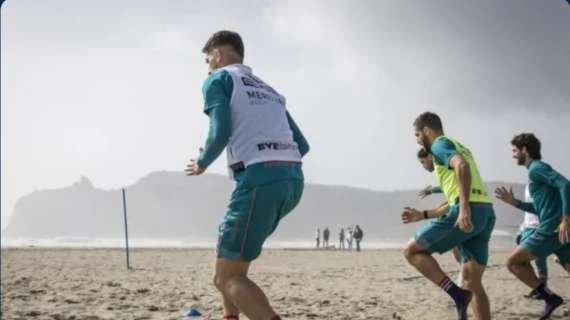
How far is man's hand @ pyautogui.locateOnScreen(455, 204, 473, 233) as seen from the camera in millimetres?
3959

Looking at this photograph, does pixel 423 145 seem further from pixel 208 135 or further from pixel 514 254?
pixel 208 135

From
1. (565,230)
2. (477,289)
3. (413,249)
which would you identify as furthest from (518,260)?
(413,249)

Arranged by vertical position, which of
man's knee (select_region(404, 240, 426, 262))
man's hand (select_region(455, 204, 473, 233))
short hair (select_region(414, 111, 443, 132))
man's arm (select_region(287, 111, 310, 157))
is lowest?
man's knee (select_region(404, 240, 426, 262))

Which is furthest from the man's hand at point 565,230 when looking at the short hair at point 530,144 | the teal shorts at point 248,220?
the teal shorts at point 248,220

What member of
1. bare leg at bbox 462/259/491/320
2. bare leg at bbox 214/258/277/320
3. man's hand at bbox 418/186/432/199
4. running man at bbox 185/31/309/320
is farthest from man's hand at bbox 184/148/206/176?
man's hand at bbox 418/186/432/199

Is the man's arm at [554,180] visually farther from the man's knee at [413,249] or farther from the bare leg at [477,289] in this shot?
the man's knee at [413,249]

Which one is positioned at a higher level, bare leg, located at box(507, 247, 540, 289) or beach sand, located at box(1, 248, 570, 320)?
bare leg, located at box(507, 247, 540, 289)

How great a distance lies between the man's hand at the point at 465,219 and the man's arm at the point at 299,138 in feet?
4.03

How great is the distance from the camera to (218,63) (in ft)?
11.1

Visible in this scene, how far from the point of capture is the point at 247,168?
9.96ft

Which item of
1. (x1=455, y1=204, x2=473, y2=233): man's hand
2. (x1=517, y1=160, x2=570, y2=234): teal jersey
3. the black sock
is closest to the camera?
(x1=455, y1=204, x2=473, y2=233): man's hand

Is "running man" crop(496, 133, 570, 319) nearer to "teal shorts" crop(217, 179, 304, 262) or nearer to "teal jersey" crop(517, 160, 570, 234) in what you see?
"teal jersey" crop(517, 160, 570, 234)

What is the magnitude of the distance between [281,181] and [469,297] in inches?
76.8

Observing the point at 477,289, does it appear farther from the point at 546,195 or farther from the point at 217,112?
the point at 217,112
